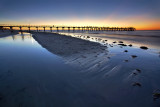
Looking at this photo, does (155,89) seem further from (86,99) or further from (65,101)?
(65,101)

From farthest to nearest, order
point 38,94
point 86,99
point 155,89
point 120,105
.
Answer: point 155,89
point 38,94
point 86,99
point 120,105

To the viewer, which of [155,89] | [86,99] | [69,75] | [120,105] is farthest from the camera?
[69,75]

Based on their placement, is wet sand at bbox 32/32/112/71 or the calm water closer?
the calm water

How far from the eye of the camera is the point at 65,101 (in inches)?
118

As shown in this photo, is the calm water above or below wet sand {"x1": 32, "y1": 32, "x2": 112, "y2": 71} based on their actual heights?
below

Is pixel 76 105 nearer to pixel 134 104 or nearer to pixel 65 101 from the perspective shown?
pixel 65 101

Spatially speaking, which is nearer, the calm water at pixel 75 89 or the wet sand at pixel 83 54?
the calm water at pixel 75 89

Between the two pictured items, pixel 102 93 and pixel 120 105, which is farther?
pixel 102 93

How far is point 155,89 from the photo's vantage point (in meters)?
3.67

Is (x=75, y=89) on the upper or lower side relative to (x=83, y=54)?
lower

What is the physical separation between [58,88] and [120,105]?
2393 millimetres

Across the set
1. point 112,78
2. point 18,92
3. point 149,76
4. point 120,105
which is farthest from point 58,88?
point 149,76

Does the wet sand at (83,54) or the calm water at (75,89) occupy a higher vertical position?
the wet sand at (83,54)

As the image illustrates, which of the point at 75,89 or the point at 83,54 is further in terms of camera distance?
the point at 83,54
